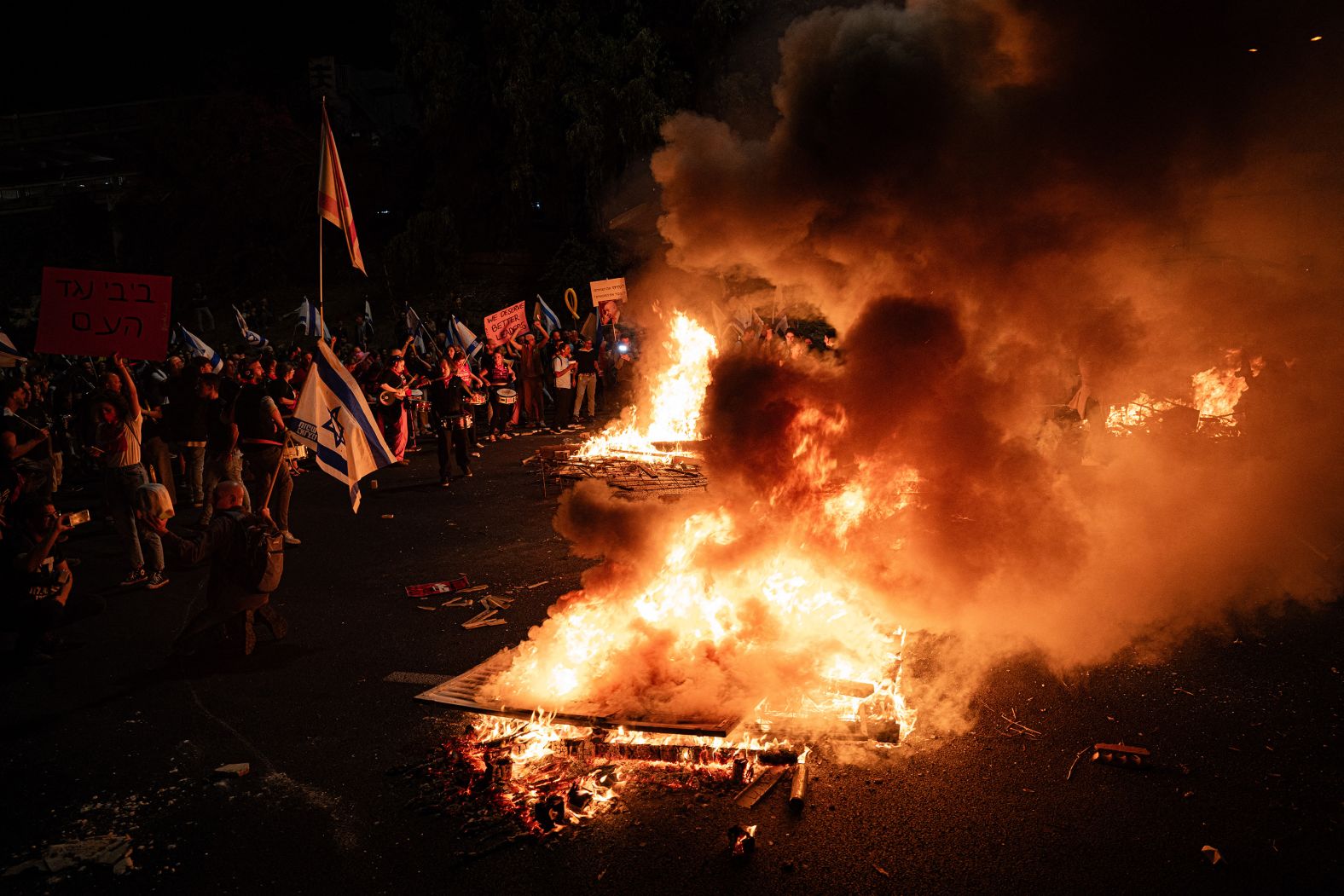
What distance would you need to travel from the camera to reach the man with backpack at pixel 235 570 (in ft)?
22.1

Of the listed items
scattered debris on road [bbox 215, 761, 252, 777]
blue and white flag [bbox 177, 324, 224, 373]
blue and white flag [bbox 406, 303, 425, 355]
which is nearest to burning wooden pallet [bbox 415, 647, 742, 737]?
scattered debris on road [bbox 215, 761, 252, 777]

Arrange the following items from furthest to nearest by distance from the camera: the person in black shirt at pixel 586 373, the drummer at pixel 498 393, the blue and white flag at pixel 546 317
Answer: the blue and white flag at pixel 546 317 < the person in black shirt at pixel 586 373 < the drummer at pixel 498 393

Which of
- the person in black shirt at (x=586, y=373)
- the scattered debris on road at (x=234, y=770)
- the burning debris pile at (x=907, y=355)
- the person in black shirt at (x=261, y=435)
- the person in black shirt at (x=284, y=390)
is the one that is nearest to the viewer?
the scattered debris on road at (x=234, y=770)

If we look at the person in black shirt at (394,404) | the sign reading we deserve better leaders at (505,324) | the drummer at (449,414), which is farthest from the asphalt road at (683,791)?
the sign reading we deserve better leaders at (505,324)

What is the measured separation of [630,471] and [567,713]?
783cm

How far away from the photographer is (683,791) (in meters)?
4.94

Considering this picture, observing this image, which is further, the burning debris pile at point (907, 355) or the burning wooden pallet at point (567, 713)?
the burning debris pile at point (907, 355)

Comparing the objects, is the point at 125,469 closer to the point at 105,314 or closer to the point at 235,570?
the point at 105,314

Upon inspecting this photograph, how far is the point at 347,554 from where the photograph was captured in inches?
393

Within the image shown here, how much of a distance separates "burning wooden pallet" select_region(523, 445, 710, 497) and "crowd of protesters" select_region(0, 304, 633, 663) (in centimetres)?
160

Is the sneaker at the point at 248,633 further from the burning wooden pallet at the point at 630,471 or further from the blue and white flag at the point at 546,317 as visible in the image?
the blue and white flag at the point at 546,317

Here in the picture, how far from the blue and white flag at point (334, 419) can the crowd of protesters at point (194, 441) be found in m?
Result: 0.98

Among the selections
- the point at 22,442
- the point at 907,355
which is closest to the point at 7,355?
the point at 22,442

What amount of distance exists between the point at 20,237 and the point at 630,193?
2878cm
